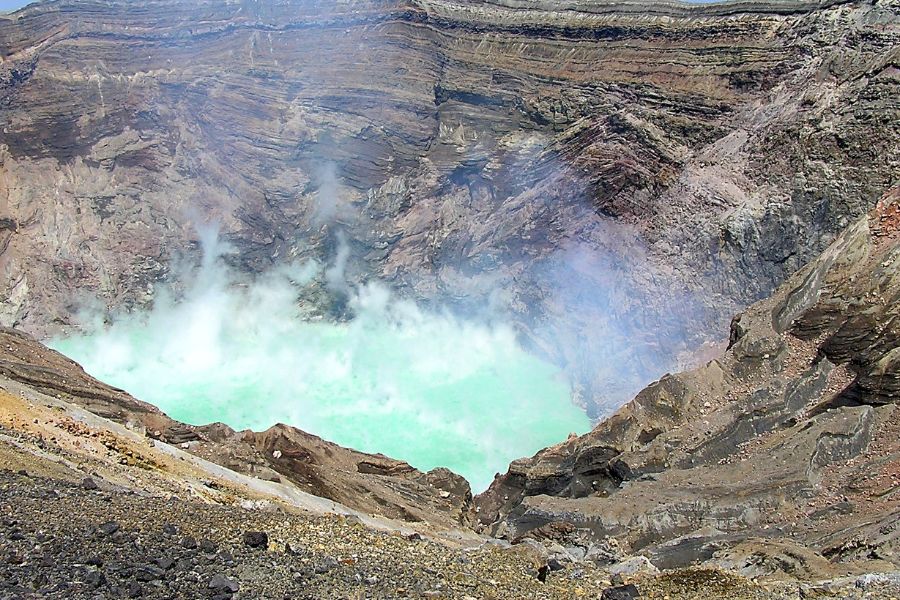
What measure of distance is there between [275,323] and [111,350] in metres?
9.62

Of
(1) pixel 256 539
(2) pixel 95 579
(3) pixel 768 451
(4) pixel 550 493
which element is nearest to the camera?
(2) pixel 95 579

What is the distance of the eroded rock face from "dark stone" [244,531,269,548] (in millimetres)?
9101

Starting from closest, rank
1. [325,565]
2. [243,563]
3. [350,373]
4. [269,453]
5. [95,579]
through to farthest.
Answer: [95,579] → [243,563] → [325,565] → [269,453] → [350,373]

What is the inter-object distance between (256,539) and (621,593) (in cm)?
579

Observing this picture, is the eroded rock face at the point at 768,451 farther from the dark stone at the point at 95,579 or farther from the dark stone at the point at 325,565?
the dark stone at the point at 95,579

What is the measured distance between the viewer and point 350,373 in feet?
153

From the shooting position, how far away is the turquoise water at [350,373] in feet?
134

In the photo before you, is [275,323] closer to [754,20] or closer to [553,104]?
[553,104]

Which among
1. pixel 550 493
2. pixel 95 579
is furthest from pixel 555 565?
pixel 550 493

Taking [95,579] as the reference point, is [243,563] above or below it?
above

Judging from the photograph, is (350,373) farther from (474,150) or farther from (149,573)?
(149,573)

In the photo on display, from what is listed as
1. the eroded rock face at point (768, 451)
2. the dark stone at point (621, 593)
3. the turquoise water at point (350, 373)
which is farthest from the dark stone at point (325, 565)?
the turquoise water at point (350, 373)

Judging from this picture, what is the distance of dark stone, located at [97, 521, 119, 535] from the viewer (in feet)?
40.4

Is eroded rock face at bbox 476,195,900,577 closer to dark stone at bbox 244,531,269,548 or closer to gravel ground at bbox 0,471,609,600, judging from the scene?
gravel ground at bbox 0,471,609,600
